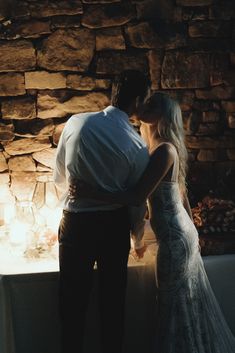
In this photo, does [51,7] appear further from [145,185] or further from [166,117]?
[145,185]

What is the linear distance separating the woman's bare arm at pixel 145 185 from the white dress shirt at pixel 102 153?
0.03 metres

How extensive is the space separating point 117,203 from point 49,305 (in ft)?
2.81

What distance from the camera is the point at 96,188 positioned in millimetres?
2406

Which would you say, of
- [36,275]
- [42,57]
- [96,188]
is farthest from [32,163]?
→ [96,188]

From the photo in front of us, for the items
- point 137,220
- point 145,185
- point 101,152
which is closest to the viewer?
point 101,152

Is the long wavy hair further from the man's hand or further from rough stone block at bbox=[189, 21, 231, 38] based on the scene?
rough stone block at bbox=[189, 21, 231, 38]

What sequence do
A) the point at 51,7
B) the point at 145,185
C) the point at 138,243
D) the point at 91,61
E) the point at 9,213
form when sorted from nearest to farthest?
1. the point at 145,185
2. the point at 138,243
3. the point at 9,213
4. the point at 51,7
5. the point at 91,61

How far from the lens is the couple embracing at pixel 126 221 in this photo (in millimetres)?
2387

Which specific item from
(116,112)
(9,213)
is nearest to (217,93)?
(116,112)

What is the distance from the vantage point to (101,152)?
7.72ft

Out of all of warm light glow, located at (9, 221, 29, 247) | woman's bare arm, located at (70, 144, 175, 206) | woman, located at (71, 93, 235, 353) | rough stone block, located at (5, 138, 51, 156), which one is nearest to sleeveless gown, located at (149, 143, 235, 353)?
woman, located at (71, 93, 235, 353)

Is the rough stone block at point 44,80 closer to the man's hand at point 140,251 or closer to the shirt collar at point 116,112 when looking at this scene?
the shirt collar at point 116,112

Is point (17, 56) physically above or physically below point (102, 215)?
above

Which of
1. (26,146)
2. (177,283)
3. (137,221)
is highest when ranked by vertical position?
(26,146)
